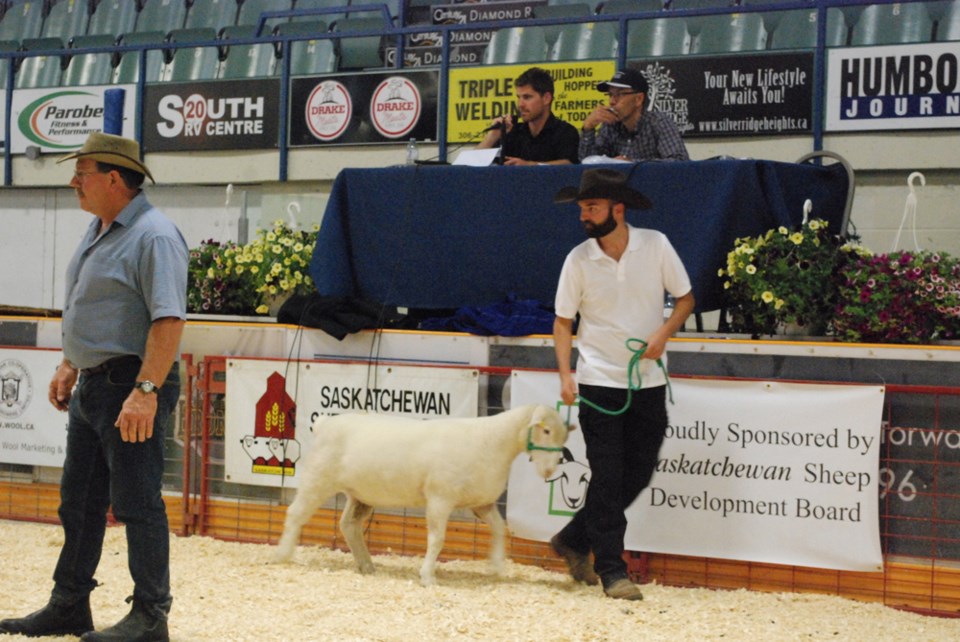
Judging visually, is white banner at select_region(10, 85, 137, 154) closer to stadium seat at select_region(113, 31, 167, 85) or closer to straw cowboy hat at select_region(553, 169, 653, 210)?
stadium seat at select_region(113, 31, 167, 85)

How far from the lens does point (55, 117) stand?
47.0ft

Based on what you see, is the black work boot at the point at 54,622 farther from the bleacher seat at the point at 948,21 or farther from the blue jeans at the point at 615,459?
the bleacher seat at the point at 948,21

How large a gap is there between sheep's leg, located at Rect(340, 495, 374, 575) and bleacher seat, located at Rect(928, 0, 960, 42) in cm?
671

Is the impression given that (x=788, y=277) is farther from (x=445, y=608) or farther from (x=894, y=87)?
(x=894, y=87)

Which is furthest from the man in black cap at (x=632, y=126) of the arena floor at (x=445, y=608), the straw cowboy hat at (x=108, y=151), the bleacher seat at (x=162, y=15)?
the bleacher seat at (x=162, y=15)

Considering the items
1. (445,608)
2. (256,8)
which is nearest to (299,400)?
(445,608)

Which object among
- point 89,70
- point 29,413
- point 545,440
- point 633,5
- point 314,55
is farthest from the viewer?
point 89,70

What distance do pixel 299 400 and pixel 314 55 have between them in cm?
730

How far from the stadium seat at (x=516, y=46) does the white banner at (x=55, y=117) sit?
442cm

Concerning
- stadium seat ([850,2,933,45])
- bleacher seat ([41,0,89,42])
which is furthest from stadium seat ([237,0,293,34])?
stadium seat ([850,2,933,45])

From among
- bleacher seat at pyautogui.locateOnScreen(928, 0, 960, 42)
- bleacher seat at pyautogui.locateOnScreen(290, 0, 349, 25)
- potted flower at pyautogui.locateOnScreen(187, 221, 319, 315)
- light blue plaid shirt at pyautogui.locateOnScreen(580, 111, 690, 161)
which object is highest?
bleacher seat at pyautogui.locateOnScreen(290, 0, 349, 25)

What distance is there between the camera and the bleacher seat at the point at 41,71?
1488cm

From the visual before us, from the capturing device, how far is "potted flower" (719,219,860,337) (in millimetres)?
6254

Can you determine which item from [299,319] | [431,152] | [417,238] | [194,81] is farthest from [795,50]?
[194,81]
